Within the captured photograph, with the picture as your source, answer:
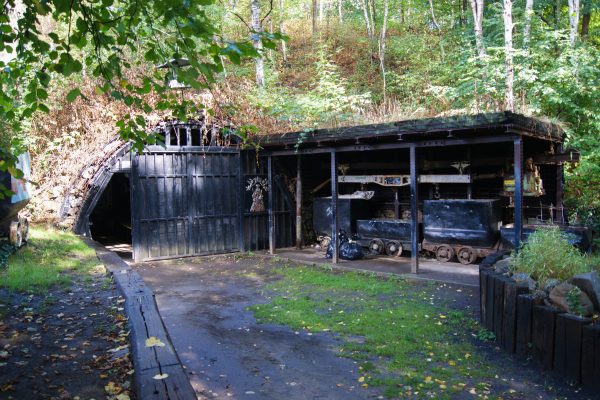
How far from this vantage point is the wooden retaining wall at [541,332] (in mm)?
4621

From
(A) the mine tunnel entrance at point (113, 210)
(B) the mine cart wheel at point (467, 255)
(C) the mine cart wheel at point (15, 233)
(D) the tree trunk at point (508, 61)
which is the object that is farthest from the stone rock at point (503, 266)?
(A) the mine tunnel entrance at point (113, 210)

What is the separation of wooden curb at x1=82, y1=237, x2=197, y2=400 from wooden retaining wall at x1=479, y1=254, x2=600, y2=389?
388 cm

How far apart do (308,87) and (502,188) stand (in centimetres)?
1412

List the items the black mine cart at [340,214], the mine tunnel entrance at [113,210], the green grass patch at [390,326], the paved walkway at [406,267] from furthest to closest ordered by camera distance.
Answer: the mine tunnel entrance at [113,210] → the black mine cart at [340,214] → the paved walkway at [406,267] → the green grass patch at [390,326]

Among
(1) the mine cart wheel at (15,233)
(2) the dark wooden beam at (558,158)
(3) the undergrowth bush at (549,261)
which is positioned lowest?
(3) the undergrowth bush at (549,261)

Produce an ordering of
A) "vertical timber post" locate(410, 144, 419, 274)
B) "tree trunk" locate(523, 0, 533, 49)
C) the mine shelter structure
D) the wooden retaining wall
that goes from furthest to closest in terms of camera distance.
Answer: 1. "tree trunk" locate(523, 0, 533, 49)
2. the mine shelter structure
3. "vertical timber post" locate(410, 144, 419, 274)
4. the wooden retaining wall

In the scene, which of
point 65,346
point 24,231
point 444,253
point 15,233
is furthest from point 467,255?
point 24,231

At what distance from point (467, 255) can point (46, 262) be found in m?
9.10

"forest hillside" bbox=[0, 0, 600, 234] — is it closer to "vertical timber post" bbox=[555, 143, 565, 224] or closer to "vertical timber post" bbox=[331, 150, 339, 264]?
"vertical timber post" bbox=[555, 143, 565, 224]

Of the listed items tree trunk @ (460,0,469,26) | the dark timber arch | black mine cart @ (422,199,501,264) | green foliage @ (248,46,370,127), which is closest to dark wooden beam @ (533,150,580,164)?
black mine cart @ (422,199,501,264)

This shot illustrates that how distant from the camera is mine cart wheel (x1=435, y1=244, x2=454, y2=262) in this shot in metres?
11.6

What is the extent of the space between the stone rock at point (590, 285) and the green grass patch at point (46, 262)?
6.68m

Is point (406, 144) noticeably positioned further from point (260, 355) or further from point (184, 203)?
point (184, 203)

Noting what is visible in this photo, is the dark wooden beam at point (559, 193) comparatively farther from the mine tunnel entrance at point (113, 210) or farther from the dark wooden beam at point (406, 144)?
the mine tunnel entrance at point (113, 210)
